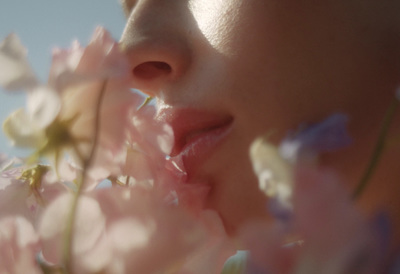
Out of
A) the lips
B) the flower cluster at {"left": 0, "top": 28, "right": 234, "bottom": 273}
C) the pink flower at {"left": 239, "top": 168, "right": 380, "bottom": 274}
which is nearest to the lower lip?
the lips

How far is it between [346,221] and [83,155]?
8.4 inches

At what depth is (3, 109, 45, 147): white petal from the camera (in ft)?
1.08

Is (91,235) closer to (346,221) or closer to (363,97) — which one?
(346,221)

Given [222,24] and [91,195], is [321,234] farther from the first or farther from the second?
[222,24]

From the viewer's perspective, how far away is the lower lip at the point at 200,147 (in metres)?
0.46

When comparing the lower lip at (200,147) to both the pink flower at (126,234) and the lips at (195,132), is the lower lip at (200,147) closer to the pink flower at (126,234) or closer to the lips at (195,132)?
the lips at (195,132)

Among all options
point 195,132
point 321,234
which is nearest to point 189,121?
point 195,132

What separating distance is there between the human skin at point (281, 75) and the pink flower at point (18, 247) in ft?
0.61

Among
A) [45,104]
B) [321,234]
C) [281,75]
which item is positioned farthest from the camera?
[281,75]

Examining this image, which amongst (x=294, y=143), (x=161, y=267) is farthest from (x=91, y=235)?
(x=294, y=143)

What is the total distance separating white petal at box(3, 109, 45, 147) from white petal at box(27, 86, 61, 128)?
0.05 feet

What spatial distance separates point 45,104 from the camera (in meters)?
0.31

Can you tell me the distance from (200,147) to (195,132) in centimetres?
3

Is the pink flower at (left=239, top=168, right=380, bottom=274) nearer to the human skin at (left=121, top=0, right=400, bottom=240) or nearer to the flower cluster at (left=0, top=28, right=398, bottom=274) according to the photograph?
the flower cluster at (left=0, top=28, right=398, bottom=274)
